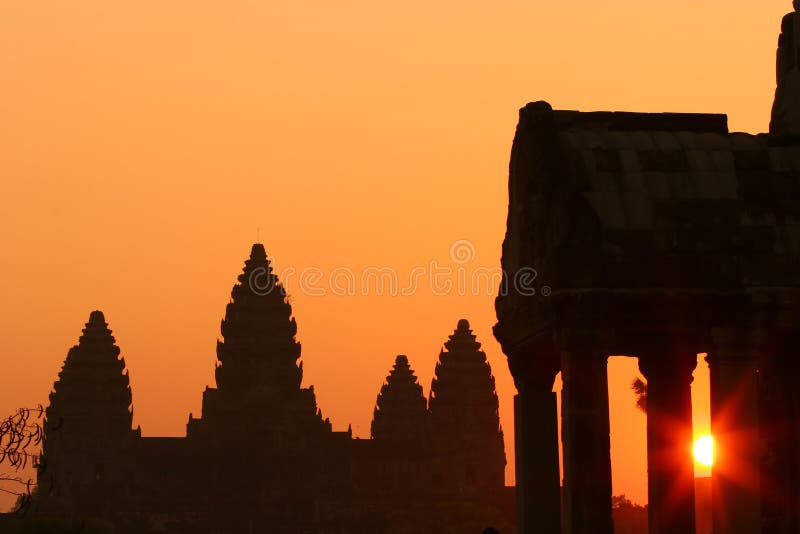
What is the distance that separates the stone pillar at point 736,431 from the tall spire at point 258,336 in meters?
131

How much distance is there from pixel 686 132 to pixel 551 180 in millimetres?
1790

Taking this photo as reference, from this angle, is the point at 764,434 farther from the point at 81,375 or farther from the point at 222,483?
the point at 81,375

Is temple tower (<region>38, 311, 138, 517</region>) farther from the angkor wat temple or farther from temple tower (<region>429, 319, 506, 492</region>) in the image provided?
temple tower (<region>429, 319, 506, 492</region>)

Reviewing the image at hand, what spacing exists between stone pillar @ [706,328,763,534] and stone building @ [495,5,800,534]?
15mm

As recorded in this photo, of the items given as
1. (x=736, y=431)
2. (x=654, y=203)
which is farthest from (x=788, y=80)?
(x=736, y=431)

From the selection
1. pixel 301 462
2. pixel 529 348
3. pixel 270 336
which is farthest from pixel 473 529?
pixel 529 348

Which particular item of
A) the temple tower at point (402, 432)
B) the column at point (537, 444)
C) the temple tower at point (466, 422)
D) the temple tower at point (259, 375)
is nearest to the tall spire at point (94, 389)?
the temple tower at point (259, 375)

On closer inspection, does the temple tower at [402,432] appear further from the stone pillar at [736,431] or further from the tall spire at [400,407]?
the stone pillar at [736,431]

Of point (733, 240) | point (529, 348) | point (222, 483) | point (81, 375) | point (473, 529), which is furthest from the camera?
point (81, 375)

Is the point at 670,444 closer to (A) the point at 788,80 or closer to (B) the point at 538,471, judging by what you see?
(B) the point at 538,471

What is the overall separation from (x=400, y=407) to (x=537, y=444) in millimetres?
132037

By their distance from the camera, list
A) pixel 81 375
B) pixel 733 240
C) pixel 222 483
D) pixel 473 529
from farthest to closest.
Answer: pixel 81 375 → pixel 222 483 → pixel 473 529 → pixel 733 240

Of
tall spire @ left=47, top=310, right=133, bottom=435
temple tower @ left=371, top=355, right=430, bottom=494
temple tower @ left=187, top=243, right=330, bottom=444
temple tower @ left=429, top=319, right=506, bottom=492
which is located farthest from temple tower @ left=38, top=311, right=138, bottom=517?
temple tower @ left=429, top=319, right=506, bottom=492

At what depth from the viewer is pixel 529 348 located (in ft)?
82.4
